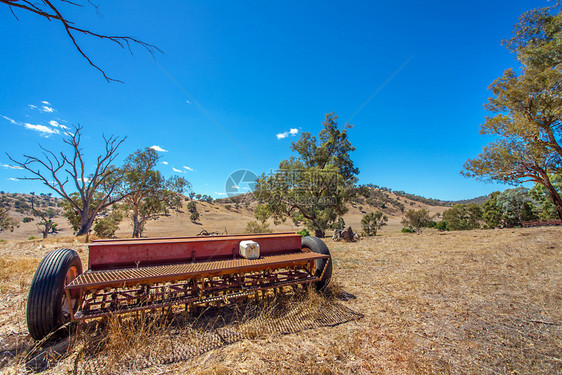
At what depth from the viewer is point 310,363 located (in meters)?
2.46

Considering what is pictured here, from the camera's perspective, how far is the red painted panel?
11.2 feet

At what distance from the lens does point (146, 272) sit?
304 cm

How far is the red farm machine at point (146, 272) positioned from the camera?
8.84 ft

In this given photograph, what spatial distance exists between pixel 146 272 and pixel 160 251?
0.72 metres

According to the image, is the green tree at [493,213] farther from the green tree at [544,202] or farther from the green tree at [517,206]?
the green tree at [544,202]

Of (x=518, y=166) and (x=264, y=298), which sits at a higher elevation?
(x=518, y=166)

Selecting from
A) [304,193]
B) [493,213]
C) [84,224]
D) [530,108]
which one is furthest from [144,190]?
[493,213]

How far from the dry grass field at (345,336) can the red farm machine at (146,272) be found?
0.32m

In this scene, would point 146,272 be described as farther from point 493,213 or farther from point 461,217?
point 461,217

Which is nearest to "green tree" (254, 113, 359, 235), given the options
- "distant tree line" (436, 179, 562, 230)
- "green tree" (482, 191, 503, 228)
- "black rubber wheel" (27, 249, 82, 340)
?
"black rubber wheel" (27, 249, 82, 340)

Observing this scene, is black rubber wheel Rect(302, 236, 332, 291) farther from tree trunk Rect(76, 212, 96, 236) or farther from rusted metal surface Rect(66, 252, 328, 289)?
tree trunk Rect(76, 212, 96, 236)

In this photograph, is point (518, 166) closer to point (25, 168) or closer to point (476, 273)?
point (476, 273)

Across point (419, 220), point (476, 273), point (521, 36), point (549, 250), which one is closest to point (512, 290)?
point (476, 273)

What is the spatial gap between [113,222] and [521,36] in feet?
117
